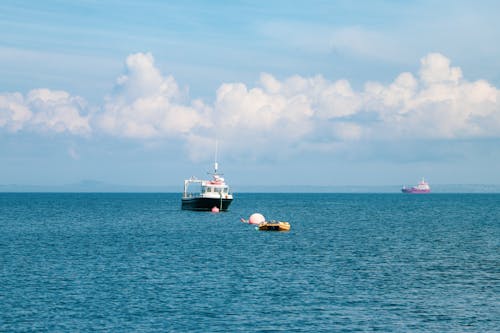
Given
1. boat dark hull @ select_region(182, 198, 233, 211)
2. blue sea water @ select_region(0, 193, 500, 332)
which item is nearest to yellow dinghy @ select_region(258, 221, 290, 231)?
blue sea water @ select_region(0, 193, 500, 332)

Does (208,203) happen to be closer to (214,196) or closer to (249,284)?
(214,196)

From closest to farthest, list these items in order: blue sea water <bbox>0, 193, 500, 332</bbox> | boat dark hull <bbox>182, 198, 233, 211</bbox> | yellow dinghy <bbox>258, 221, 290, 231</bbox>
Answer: blue sea water <bbox>0, 193, 500, 332</bbox>
yellow dinghy <bbox>258, 221, 290, 231</bbox>
boat dark hull <bbox>182, 198, 233, 211</bbox>

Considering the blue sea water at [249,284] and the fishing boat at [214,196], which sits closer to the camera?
the blue sea water at [249,284]

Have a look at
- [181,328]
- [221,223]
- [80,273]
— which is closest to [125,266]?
[80,273]

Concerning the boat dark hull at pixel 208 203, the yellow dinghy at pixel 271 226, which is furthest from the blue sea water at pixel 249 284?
the boat dark hull at pixel 208 203

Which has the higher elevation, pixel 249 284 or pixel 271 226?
pixel 271 226

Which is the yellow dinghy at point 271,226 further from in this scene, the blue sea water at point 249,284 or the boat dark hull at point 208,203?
the boat dark hull at point 208,203

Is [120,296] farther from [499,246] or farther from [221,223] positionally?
[221,223]

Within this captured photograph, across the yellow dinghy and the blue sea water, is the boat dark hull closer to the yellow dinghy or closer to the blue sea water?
the yellow dinghy

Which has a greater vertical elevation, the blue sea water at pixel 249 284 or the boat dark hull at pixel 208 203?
the boat dark hull at pixel 208 203

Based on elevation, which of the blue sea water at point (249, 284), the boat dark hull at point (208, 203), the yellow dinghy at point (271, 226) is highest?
the boat dark hull at point (208, 203)

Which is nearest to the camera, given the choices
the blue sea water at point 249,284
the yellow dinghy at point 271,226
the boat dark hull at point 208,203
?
the blue sea water at point 249,284

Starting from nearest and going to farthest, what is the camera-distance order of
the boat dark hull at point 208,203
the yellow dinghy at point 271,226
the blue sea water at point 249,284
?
the blue sea water at point 249,284 → the yellow dinghy at point 271,226 → the boat dark hull at point 208,203

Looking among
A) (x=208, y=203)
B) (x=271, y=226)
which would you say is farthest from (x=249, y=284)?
(x=208, y=203)
